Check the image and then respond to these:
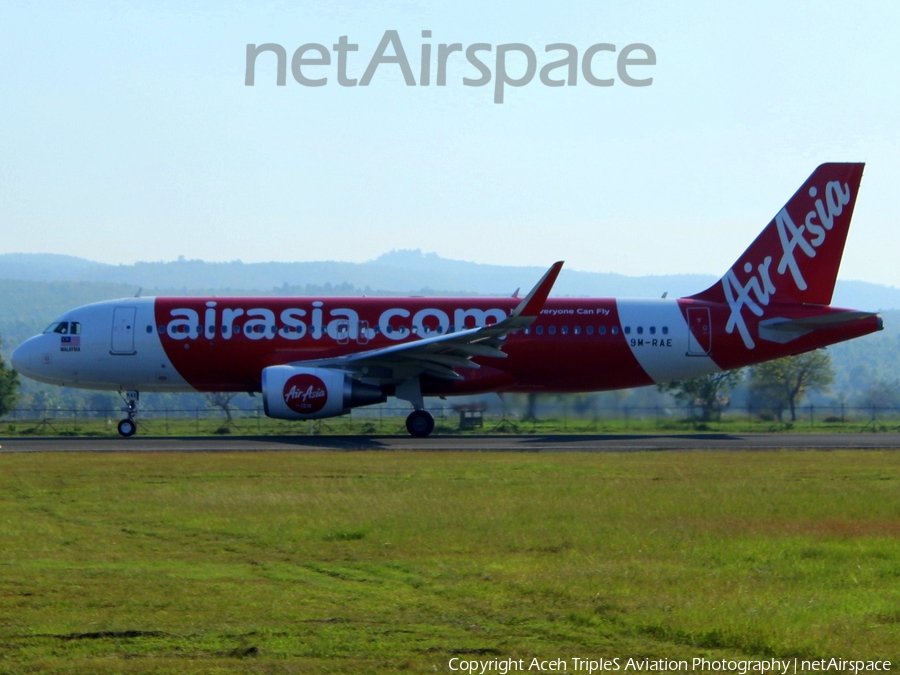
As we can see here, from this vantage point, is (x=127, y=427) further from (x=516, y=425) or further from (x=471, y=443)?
(x=516, y=425)

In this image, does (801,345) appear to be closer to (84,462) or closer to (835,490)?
(835,490)

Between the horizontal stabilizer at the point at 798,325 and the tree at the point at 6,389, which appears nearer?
the horizontal stabilizer at the point at 798,325

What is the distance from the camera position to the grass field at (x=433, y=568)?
8250 millimetres

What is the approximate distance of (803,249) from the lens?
32969mm

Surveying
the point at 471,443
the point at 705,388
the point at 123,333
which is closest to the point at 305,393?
the point at 471,443

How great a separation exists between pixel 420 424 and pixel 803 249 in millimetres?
12248

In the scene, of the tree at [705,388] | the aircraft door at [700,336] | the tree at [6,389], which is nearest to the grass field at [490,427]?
the aircraft door at [700,336]

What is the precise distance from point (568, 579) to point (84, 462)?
14524 mm

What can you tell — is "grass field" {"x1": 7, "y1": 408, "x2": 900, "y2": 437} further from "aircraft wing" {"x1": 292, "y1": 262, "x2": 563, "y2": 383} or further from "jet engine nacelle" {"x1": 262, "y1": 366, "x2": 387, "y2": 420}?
"jet engine nacelle" {"x1": 262, "y1": 366, "x2": 387, "y2": 420}

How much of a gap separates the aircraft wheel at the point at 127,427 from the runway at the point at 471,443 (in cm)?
79

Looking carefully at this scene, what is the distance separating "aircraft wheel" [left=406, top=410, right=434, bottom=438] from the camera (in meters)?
31.3

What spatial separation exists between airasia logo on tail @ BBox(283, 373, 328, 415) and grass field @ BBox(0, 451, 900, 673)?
9135 millimetres

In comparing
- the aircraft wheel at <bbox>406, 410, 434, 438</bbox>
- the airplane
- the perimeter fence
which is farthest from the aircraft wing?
the perimeter fence

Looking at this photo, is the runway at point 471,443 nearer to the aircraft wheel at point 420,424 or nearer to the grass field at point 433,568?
the aircraft wheel at point 420,424
